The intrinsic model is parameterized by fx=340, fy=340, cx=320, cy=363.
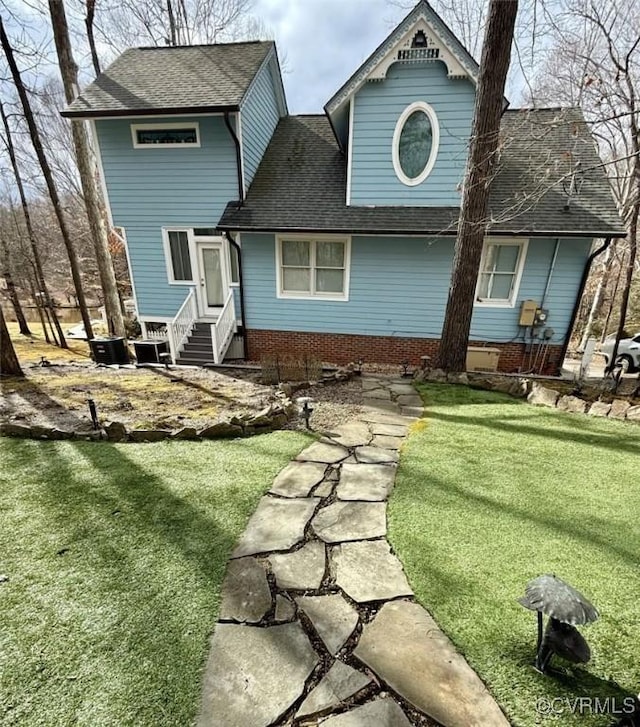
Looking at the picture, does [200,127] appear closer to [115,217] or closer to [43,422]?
[115,217]

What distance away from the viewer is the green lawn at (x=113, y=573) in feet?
4.78

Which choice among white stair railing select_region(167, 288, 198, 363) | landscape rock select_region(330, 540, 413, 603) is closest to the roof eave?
white stair railing select_region(167, 288, 198, 363)

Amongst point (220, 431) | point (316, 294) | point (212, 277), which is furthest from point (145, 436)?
point (212, 277)

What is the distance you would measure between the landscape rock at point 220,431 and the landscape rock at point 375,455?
1.51 m

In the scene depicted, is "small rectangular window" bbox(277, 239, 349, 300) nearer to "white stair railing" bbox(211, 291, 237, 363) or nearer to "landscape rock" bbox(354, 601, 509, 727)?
"white stair railing" bbox(211, 291, 237, 363)

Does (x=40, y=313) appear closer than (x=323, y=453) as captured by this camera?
No

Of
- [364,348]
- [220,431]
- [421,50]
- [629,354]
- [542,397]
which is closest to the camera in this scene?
[220,431]

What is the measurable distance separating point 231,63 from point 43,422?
30.3 ft

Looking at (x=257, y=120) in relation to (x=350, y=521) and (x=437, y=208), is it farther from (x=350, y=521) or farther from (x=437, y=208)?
(x=350, y=521)

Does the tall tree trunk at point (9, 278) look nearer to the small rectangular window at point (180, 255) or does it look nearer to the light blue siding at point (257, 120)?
the small rectangular window at point (180, 255)

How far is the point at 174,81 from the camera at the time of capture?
8.10 m

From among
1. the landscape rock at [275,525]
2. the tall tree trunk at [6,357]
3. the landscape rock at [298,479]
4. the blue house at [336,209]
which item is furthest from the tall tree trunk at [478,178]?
the tall tree trunk at [6,357]

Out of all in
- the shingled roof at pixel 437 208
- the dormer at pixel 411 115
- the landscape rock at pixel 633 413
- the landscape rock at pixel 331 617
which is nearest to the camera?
the landscape rock at pixel 331 617

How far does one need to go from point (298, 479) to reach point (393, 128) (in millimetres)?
7600
